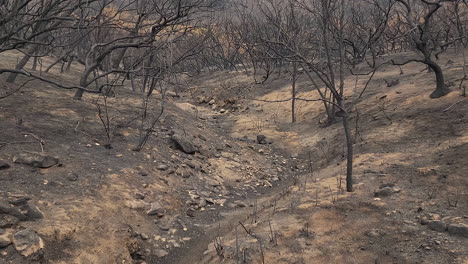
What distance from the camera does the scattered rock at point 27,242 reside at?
4.04 metres

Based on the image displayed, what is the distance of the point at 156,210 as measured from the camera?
5906 millimetres

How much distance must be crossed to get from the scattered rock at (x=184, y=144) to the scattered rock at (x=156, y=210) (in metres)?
2.79

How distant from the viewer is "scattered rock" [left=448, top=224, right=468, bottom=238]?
412cm

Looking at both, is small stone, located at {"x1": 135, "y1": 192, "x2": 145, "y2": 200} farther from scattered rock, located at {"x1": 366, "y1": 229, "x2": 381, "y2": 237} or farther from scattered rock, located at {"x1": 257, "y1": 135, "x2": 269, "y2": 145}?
scattered rock, located at {"x1": 257, "y1": 135, "x2": 269, "y2": 145}

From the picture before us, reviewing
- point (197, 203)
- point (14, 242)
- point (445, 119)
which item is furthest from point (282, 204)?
point (445, 119)

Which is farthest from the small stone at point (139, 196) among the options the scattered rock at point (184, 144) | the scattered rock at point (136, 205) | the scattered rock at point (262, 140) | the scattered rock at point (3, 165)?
the scattered rock at point (262, 140)

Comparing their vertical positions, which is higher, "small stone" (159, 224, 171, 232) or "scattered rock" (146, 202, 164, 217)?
"scattered rock" (146, 202, 164, 217)

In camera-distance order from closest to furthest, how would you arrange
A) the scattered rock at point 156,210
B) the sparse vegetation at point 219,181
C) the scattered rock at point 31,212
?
the sparse vegetation at point 219,181
the scattered rock at point 31,212
the scattered rock at point 156,210

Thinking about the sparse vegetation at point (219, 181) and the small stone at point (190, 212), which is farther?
the small stone at point (190, 212)

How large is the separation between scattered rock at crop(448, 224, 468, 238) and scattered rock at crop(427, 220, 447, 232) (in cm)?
8

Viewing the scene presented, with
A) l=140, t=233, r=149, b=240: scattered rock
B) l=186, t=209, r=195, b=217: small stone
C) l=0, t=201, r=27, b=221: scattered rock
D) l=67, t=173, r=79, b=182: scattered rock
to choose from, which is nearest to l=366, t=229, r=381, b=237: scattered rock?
l=186, t=209, r=195, b=217: small stone

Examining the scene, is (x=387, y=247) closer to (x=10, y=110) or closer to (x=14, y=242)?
(x=14, y=242)

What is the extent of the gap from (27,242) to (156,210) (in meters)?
2.12

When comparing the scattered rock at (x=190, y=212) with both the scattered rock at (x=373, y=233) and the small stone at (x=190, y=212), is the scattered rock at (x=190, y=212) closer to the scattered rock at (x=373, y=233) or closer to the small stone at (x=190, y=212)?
the small stone at (x=190, y=212)
